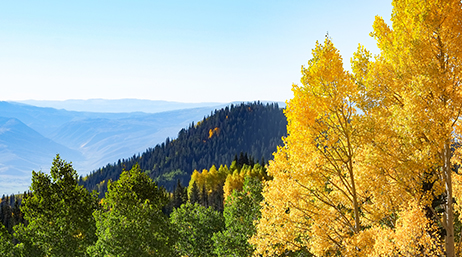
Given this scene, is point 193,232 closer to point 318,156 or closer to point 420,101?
point 318,156

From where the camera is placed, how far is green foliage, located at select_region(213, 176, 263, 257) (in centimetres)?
4281

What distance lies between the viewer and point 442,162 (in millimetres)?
15898

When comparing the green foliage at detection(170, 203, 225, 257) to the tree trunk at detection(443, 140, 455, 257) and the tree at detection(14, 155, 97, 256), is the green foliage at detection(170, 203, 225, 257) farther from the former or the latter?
the tree trunk at detection(443, 140, 455, 257)

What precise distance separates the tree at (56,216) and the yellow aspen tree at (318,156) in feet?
75.9

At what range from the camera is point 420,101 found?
1609 centimetres

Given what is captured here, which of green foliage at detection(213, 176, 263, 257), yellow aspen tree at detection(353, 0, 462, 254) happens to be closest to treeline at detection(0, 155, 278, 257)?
green foliage at detection(213, 176, 263, 257)

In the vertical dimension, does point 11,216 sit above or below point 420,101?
below

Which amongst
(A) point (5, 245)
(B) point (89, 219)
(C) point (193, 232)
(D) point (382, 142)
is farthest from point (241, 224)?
(D) point (382, 142)

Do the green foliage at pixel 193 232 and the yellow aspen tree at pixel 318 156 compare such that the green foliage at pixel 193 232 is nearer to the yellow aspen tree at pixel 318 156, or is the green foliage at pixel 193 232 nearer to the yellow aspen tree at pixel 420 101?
the yellow aspen tree at pixel 318 156

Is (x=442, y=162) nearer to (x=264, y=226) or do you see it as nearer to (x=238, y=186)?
(x=264, y=226)

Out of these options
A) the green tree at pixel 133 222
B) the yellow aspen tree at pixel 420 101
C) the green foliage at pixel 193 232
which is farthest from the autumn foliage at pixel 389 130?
the green foliage at pixel 193 232

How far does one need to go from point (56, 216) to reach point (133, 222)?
7.71 meters

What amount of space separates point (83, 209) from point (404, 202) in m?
30.8

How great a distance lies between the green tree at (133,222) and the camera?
32.3 meters
